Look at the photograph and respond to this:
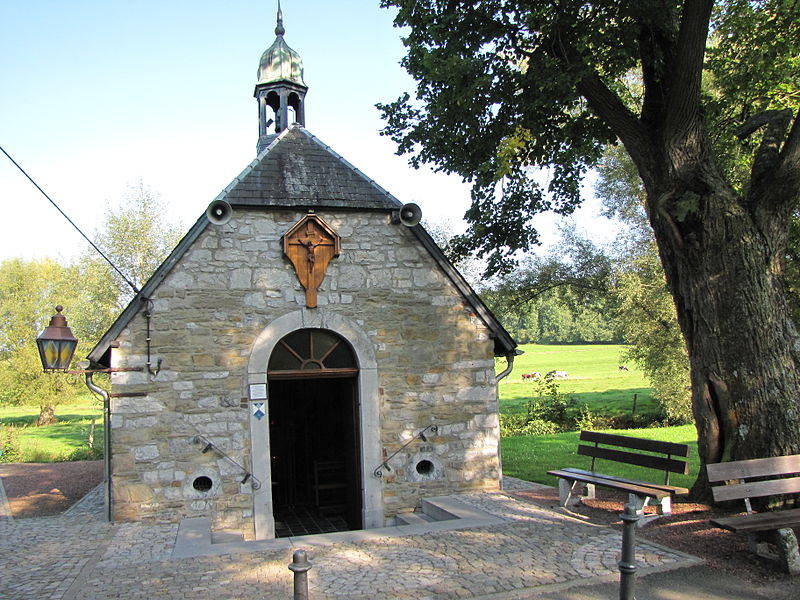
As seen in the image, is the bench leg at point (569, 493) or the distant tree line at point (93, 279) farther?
the distant tree line at point (93, 279)

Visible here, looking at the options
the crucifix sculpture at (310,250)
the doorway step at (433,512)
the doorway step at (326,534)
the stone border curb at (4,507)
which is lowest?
the stone border curb at (4,507)

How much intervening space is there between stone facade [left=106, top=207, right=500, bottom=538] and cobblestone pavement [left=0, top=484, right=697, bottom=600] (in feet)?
3.41

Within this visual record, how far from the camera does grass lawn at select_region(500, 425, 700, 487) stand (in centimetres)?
1191

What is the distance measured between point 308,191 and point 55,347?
4.09 metres

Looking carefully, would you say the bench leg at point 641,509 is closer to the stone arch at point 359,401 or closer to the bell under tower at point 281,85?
the stone arch at point 359,401

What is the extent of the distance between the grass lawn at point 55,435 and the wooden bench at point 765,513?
43.6 ft

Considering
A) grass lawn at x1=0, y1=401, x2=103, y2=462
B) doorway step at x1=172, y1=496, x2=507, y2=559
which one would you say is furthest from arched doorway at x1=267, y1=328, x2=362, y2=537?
grass lawn at x1=0, y1=401, x2=103, y2=462

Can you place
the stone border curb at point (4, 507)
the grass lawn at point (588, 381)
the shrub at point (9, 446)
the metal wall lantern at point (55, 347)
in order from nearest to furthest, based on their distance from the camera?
1. the metal wall lantern at point (55, 347)
2. the stone border curb at point (4, 507)
3. the shrub at point (9, 446)
4. the grass lawn at point (588, 381)

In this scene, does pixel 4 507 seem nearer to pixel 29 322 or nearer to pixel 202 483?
pixel 202 483

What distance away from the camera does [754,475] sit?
6539 mm

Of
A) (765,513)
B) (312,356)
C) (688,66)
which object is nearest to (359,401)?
(312,356)

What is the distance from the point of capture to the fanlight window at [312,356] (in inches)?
377

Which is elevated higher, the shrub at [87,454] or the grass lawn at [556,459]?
the grass lawn at [556,459]

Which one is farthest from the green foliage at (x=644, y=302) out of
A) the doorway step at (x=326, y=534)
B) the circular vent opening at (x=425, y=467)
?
the doorway step at (x=326, y=534)
